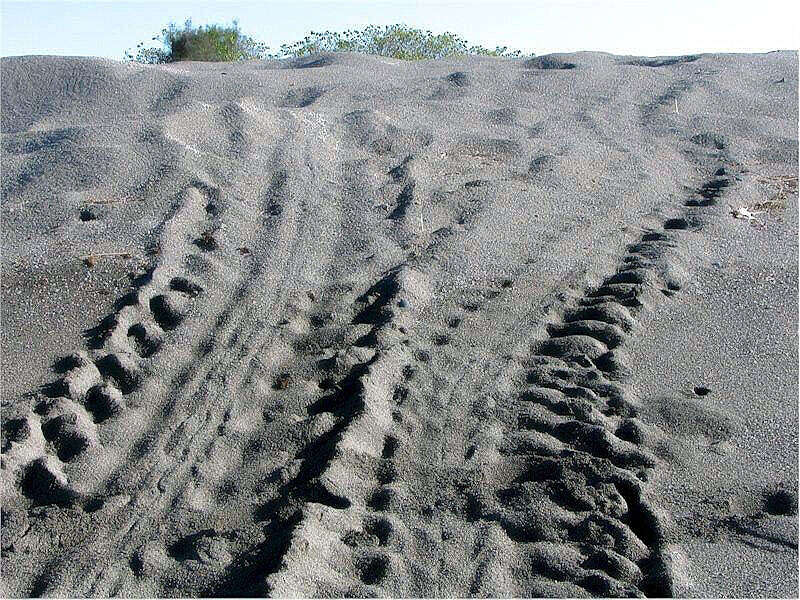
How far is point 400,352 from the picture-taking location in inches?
139

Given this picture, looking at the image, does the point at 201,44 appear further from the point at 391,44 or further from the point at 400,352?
the point at 400,352

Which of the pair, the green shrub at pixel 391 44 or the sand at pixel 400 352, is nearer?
the sand at pixel 400 352

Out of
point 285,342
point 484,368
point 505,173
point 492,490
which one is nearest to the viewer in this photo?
point 492,490

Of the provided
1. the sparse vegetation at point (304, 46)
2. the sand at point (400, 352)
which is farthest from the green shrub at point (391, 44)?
the sand at point (400, 352)

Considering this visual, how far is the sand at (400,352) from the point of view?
261cm

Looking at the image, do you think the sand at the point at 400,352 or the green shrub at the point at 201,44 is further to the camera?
the green shrub at the point at 201,44

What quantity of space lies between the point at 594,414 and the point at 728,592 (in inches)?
33.3

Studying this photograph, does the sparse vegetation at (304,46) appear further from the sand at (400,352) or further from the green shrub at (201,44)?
the sand at (400,352)

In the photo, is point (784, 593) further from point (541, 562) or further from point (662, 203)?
point (662, 203)

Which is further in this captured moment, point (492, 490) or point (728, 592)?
point (492, 490)

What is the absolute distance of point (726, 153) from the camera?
5.67 m

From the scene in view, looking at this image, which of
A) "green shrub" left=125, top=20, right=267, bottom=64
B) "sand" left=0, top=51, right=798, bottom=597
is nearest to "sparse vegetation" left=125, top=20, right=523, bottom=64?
"green shrub" left=125, top=20, right=267, bottom=64

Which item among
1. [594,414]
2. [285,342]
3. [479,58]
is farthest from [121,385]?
[479,58]

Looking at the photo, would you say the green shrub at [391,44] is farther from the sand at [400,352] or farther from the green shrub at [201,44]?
the sand at [400,352]
